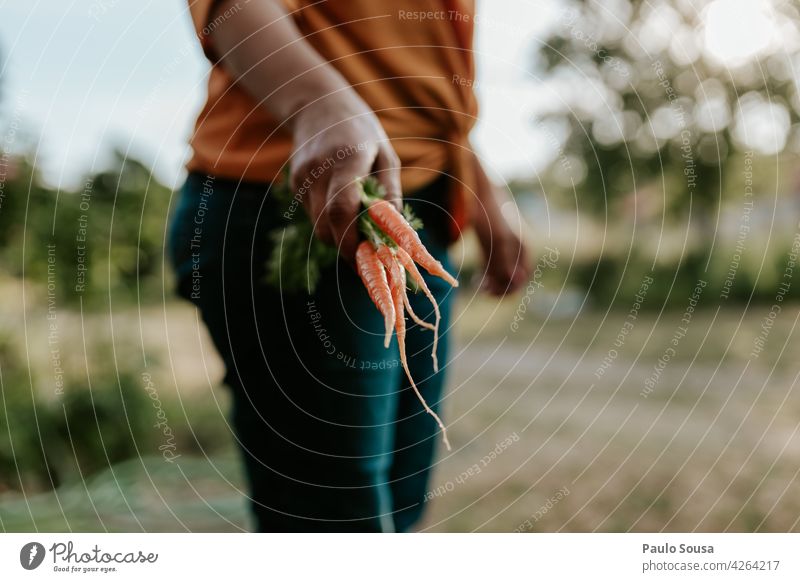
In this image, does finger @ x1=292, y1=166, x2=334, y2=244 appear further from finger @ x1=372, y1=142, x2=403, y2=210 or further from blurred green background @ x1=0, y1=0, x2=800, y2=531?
blurred green background @ x1=0, y1=0, x2=800, y2=531

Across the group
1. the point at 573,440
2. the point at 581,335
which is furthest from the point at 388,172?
the point at 581,335

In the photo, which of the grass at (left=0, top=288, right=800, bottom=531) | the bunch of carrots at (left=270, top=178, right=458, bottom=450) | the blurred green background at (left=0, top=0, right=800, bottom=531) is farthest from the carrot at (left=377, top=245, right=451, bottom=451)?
the grass at (left=0, top=288, right=800, bottom=531)

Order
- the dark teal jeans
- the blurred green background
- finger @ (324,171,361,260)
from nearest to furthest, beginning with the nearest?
finger @ (324,171,361,260)
the dark teal jeans
the blurred green background

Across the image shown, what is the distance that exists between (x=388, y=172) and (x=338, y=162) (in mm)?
46

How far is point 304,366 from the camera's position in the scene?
0.58 metres

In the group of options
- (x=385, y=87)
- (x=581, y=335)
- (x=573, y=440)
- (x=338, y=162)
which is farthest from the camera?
(x=581, y=335)

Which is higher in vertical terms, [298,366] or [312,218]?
[312,218]

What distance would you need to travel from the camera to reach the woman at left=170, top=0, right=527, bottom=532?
0.50m

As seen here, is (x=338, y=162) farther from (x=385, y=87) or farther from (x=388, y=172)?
(x=385, y=87)

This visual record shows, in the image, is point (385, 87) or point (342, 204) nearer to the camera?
point (342, 204)

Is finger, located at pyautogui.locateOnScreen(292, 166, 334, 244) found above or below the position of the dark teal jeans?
above

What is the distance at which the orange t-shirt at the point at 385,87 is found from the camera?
55 centimetres

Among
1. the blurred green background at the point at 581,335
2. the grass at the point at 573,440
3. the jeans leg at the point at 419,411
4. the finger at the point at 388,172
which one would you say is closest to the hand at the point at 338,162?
the finger at the point at 388,172
